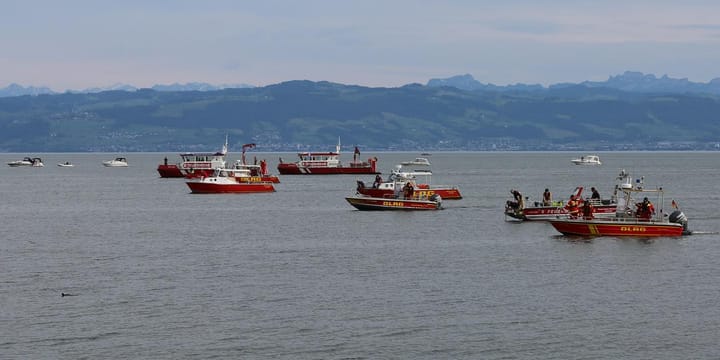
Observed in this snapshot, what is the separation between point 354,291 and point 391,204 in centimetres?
5704

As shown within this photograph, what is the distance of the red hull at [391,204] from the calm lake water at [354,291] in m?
10.1

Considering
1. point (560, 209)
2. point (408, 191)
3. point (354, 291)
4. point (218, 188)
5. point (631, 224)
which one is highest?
point (408, 191)

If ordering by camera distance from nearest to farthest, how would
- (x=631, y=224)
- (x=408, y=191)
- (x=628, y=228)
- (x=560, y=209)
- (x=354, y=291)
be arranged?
(x=354, y=291) → (x=631, y=224) → (x=628, y=228) → (x=560, y=209) → (x=408, y=191)

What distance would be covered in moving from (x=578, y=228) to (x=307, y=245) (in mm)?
21030

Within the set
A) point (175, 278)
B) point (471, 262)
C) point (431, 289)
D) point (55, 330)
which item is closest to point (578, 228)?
point (471, 262)

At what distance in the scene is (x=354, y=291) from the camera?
64062 mm

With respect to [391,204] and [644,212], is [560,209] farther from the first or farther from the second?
[391,204]

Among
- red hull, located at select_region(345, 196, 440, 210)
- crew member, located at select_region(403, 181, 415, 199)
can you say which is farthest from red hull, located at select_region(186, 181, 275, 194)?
crew member, located at select_region(403, 181, 415, 199)

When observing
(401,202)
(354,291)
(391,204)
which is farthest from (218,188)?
(354,291)

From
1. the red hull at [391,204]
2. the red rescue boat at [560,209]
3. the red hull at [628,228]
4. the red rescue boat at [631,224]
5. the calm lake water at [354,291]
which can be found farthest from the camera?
the red hull at [391,204]

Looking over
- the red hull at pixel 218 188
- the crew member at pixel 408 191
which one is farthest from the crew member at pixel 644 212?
the red hull at pixel 218 188

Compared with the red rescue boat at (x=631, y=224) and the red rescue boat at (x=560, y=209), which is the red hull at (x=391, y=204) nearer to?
the red rescue boat at (x=560, y=209)

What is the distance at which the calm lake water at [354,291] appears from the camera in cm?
5019

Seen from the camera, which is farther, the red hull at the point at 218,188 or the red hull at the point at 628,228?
the red hull at the point at 218,188
